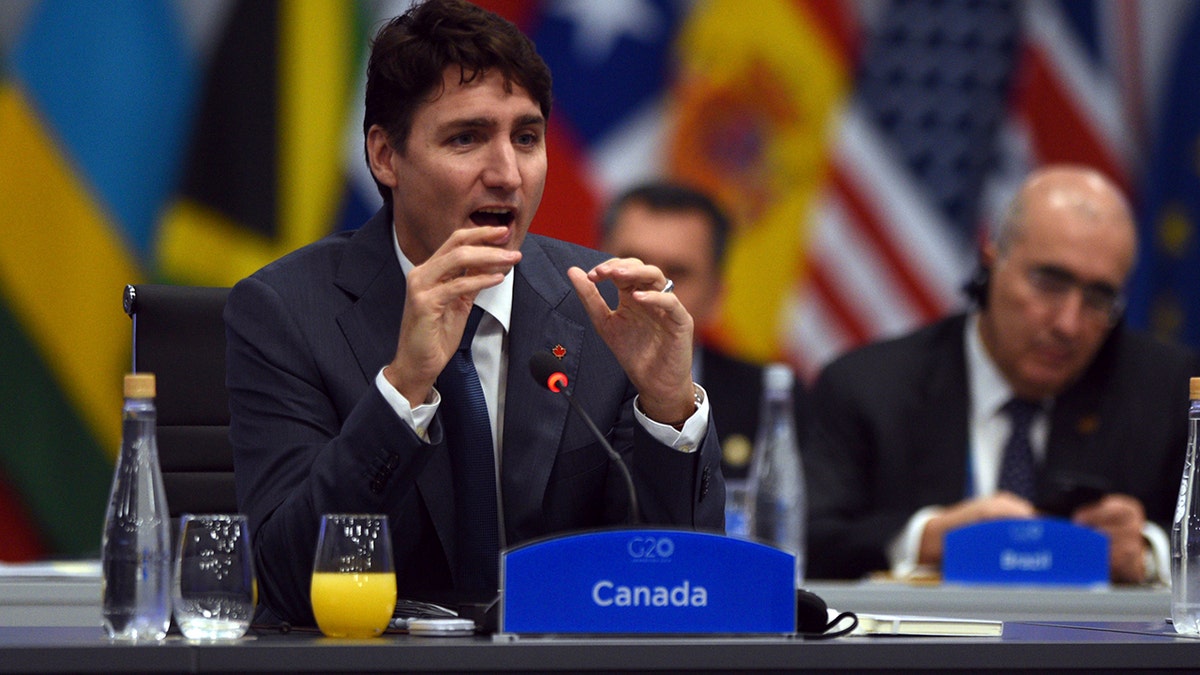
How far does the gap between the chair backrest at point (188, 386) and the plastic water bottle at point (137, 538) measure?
0.83 meters

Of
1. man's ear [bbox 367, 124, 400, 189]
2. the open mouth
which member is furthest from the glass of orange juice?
man's ear [bbox 367, 124, 400, 189]

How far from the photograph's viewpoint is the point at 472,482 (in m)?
2.02

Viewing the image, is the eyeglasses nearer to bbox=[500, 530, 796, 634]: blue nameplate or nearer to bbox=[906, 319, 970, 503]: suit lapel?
bbox=[906, 319, 970, 503]: suit lapel

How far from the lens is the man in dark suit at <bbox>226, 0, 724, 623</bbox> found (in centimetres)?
178

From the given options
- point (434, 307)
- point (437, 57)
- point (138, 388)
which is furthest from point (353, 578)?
point (437, 57)

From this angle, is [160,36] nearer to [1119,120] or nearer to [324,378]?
[324,378]

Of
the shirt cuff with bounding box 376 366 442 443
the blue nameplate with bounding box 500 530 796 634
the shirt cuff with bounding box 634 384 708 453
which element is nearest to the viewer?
the blue nameplate with bounding box 500 530 796 634

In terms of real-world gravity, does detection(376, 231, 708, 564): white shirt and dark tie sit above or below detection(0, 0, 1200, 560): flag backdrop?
below

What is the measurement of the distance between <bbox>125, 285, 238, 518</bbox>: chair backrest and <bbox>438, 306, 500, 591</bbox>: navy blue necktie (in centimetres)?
51

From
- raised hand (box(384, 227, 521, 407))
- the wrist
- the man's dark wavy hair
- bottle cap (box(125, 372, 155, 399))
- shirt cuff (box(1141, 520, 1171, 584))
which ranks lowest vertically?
shirt cuff (box(1141, 520, 1171, 584))

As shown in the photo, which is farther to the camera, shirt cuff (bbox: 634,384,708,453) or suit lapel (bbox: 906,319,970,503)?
suit lapel (bbox: 906,319,970,503)

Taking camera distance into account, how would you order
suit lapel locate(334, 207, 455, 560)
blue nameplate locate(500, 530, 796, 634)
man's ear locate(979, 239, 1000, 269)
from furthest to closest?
man's ear locate(979, 239, 1000, 269)
suit lapel locate(334, 207, 455, 560)
blue nameplate locate(500, 530, 796, 634)

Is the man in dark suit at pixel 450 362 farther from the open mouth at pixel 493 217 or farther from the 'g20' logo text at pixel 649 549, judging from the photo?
the 'g20' logo text at pixel 649 549

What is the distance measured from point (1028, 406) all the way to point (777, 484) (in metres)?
0.66
